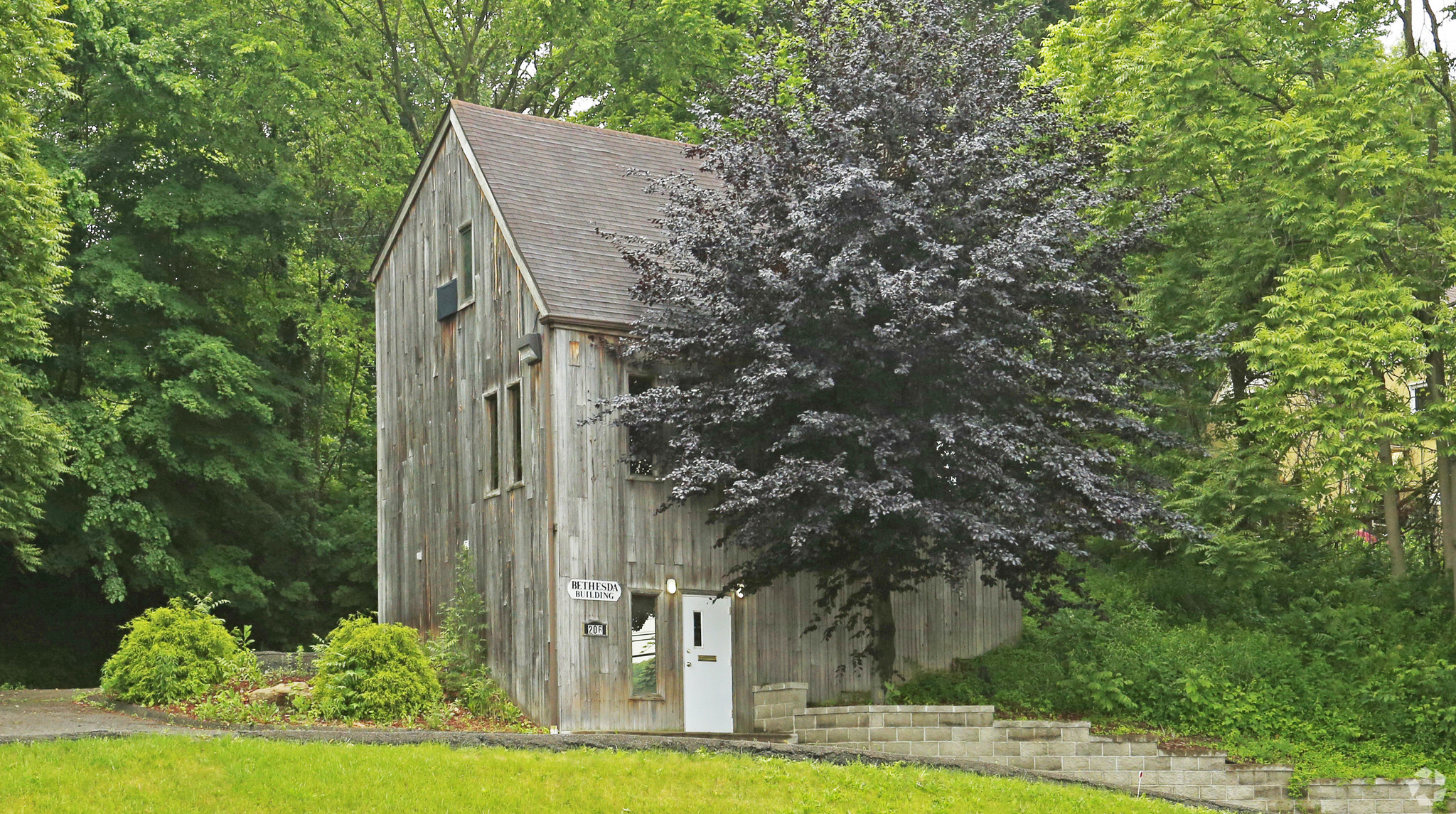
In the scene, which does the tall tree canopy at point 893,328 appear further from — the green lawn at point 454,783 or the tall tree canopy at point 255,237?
the tall tree canopy at point 255,237

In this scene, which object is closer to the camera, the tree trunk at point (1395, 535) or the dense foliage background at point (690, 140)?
the dense foliage background at point (690, 140)

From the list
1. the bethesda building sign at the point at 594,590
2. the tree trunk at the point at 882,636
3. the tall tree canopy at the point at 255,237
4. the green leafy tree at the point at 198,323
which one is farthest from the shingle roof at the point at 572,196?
the green leafy tree at the point at 198,323

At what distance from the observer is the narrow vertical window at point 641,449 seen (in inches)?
800

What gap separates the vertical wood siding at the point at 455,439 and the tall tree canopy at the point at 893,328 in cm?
202

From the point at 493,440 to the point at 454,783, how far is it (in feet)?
27.7

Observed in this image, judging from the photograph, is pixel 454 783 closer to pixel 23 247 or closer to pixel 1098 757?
pixel 1098 757

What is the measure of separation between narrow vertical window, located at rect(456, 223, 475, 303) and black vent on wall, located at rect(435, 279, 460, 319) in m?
0.09

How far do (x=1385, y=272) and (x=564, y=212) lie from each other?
11939mm

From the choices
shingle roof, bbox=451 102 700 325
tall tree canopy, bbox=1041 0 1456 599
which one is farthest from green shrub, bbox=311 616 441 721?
tall tree canopy, bbox=1041 0 1456 599

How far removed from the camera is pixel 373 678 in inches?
731

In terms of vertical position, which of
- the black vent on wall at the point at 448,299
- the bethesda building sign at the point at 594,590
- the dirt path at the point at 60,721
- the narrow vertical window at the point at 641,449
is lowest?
the dirt path at the point at 60,721

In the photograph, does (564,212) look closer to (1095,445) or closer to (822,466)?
(822,466)

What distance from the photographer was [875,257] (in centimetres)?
1912

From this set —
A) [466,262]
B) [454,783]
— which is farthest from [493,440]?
[454,783]
